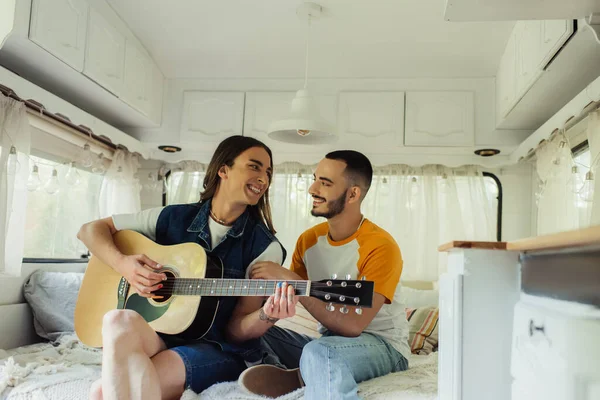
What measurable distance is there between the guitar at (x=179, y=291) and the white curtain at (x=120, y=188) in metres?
1.34

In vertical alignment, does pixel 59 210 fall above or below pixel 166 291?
above

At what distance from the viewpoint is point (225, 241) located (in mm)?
1957

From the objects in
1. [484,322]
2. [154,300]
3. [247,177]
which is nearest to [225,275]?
[154,300]

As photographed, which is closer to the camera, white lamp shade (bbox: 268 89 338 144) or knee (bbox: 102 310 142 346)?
knee (bbox: 102 310 142 346)

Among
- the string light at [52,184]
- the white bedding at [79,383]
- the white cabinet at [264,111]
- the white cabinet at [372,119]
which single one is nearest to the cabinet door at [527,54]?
the white cabinet at [372,119]

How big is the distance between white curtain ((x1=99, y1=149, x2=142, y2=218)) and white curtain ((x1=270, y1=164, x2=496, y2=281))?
958mm

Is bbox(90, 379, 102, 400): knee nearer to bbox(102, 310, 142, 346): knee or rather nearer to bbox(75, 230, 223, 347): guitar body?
bbox(102, 310, 142, 346): knee

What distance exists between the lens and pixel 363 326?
1.78 metres

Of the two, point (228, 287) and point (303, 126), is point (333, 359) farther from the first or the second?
point (303, 126)

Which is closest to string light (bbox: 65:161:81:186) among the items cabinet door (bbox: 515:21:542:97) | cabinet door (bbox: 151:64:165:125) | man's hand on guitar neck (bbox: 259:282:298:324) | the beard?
cabinet door (bbox: 151:64:165:125)

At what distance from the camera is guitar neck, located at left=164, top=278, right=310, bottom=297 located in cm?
164

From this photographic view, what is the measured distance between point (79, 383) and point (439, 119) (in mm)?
2421

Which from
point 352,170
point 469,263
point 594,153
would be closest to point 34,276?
point 352,170

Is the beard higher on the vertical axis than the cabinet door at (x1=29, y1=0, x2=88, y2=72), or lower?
lower
